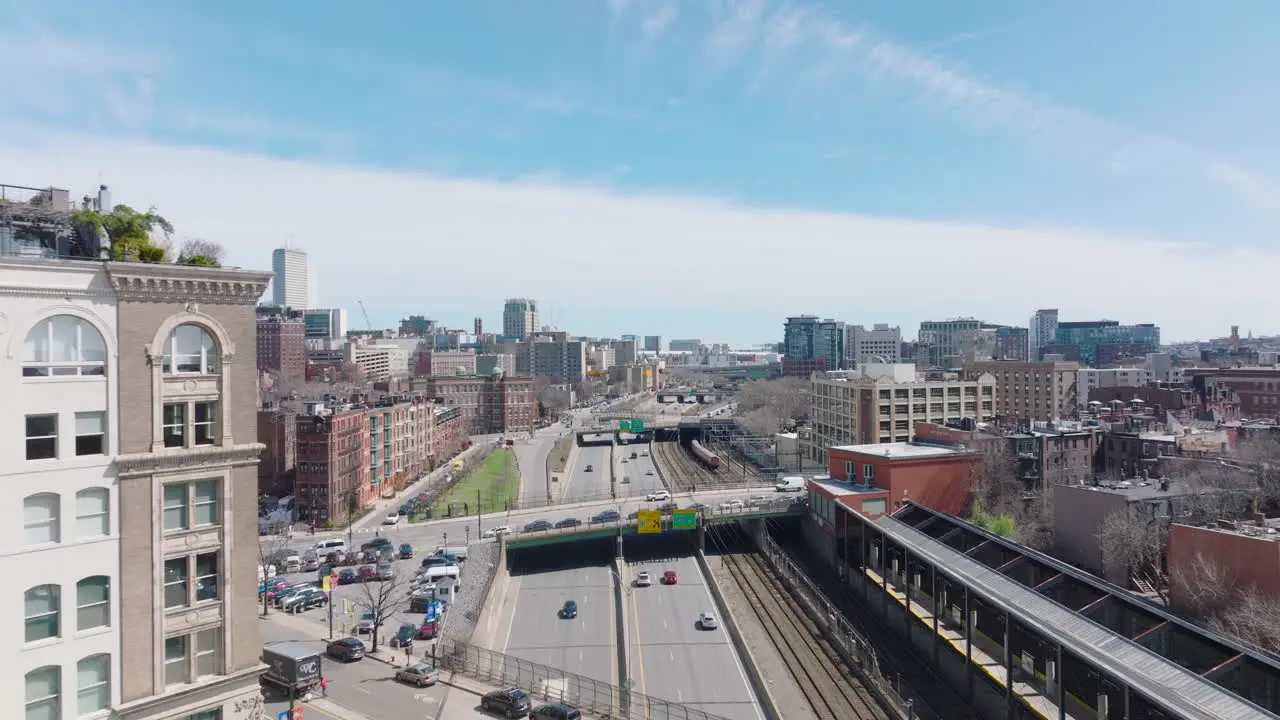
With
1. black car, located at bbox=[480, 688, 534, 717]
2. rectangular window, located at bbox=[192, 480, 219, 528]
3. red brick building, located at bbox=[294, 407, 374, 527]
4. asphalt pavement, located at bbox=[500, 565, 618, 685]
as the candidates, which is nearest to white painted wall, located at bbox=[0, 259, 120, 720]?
rectangular window, located at bbox=[192, 480, 219, 528]

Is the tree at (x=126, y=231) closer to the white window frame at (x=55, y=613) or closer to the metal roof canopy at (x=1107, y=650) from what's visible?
the white window frame at (x=55, y=613)

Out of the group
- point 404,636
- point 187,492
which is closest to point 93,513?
point 187,492

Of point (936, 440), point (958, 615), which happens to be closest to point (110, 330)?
point (958, 615)

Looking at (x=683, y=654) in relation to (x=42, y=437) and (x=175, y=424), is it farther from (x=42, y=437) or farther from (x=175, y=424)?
(x=42, y=437)

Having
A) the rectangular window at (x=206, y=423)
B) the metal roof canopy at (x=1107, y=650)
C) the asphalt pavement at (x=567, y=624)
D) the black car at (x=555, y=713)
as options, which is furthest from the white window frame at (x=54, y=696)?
the metal roof canopy at (x=1107, y=650)

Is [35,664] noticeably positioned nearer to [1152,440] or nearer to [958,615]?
[958,615]
